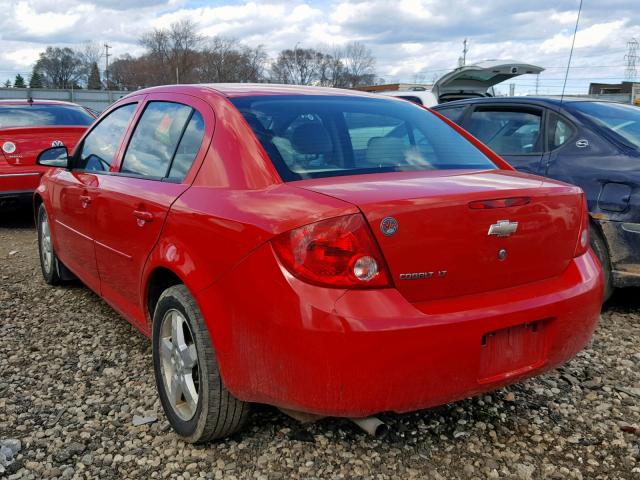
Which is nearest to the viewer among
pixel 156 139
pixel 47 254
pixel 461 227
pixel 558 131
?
pixel 461 227

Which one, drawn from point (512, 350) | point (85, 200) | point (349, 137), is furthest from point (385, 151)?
point (85, 200)

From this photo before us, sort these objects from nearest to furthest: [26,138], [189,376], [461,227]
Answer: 1. [461,227]
2. [189,376]
3. [26,138]

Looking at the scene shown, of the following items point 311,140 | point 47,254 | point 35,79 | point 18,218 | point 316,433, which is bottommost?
point 18,218

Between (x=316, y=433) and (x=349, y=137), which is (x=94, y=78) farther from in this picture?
(x=316, y=433)

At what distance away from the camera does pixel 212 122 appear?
8.70 ft

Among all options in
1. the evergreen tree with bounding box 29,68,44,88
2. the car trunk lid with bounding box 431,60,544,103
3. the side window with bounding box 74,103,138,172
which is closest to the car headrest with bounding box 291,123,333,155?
the side window with bounding box 74,103,138,172

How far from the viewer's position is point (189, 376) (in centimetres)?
257

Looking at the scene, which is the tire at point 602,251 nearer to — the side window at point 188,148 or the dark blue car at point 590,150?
the dark blue car at point 590,150

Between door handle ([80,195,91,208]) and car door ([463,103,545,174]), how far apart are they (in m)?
3.11

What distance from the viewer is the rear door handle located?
276cm

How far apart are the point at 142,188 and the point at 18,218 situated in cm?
665

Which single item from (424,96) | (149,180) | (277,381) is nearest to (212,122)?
(149,180)

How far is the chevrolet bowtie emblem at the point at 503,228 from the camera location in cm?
219

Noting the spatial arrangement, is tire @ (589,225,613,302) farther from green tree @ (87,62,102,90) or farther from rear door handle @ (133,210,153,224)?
green tree @ (87,62,102,90)
